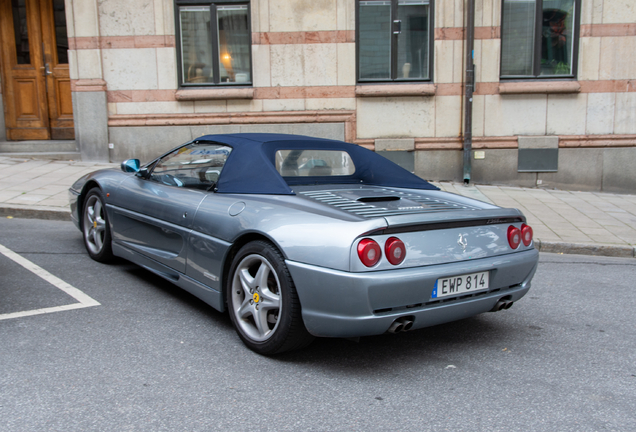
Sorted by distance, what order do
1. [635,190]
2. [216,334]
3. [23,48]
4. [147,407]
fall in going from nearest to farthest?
1. [147,407]
2. [216,334]
3. [635,190]
4. [23,48]

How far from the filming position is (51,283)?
4.65m

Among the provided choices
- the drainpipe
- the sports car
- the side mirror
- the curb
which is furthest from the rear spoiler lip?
the drainpipe

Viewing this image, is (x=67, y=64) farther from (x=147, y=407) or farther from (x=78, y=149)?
(x=147, y=407)

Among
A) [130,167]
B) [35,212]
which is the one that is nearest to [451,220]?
[130,167]

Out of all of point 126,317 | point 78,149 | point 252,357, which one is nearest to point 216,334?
point 252,357

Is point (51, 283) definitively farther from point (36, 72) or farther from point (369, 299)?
point (36, 72)

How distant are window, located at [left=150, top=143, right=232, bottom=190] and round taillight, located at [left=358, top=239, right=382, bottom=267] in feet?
4.76

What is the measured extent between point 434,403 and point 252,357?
1099 millimetres

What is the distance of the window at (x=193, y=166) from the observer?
13.6ft

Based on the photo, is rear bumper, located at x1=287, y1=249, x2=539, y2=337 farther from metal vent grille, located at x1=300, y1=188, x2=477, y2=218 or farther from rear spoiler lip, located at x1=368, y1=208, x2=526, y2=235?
metal vent grille, located at x1=300, y1=188, x2=477, y2=218

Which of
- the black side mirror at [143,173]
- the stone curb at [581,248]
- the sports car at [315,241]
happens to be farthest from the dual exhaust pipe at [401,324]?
the stone curb at [581,248]

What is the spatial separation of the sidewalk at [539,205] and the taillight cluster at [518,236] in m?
3.12

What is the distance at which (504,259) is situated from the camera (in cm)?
348

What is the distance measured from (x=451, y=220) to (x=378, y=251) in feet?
1.80
